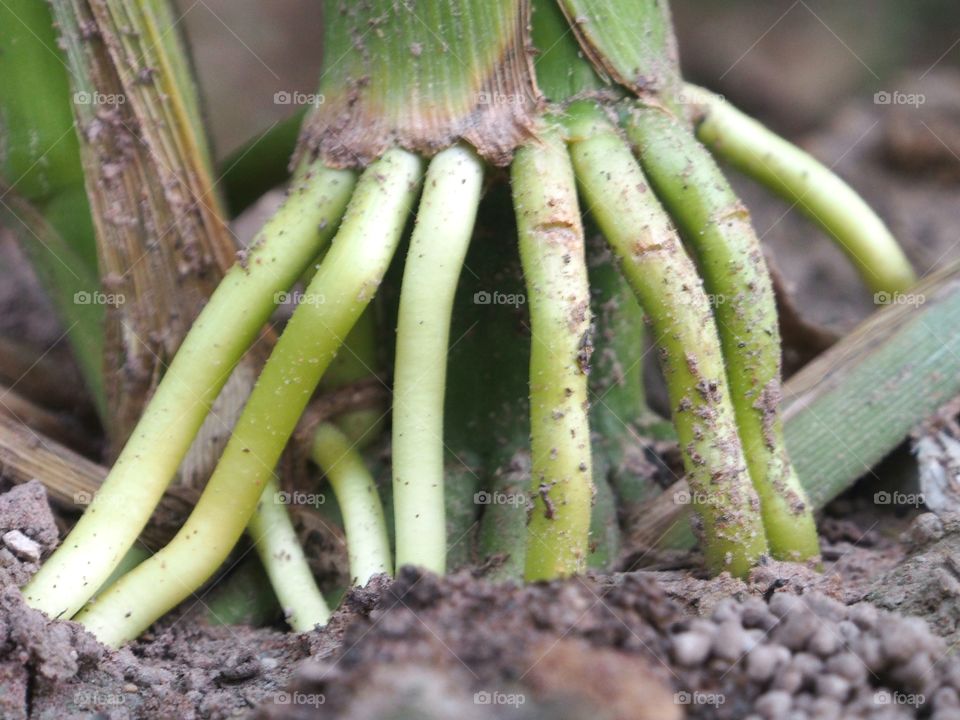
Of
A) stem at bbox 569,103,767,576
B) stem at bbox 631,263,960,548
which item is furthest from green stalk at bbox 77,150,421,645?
stem at bbox 631,263,960,548

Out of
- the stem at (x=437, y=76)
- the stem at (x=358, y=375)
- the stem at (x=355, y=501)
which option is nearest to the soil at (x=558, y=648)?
the stem at (x=355, y=501)

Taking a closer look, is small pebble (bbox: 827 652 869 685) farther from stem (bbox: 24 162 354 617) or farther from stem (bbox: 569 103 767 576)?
stem (bbox: 24 162 354 617)

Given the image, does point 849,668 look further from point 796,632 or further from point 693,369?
point 693,369

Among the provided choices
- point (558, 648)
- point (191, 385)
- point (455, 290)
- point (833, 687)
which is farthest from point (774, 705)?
point (191, 385)

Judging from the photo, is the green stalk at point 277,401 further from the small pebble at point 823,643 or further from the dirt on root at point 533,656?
the small pebble at point 823,643

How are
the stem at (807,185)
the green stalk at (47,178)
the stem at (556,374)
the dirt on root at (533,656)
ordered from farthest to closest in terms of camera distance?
the stem at (807,185), the green stalk at (47,178), the stem at (556,374), the dirt on root at (533,656)

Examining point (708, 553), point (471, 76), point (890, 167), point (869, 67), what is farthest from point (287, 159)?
point (869, 67)
